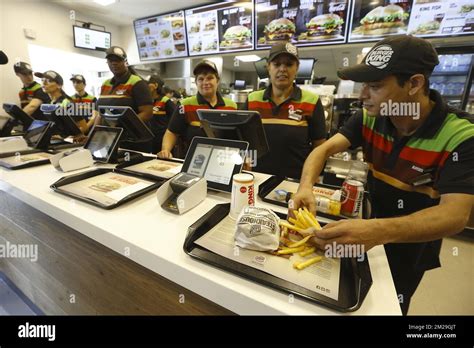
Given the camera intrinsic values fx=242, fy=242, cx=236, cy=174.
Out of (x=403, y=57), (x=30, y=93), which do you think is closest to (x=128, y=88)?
(x=403, y=57)

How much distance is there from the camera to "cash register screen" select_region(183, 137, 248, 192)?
1.15 meters

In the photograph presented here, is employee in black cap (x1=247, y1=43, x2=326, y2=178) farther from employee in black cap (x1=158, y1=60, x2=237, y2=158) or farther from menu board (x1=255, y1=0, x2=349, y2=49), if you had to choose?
menu board (x1=255, y1=0, x2=349, y2=49)

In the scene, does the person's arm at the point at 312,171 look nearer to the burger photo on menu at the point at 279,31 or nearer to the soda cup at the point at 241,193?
the soda cup at the point at 241,193

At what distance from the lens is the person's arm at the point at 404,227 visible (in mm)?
656

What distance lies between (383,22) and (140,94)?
288 centimetres

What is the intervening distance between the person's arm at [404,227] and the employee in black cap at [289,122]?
3.42ft

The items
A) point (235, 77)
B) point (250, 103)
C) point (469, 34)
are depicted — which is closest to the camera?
point (250, 103)

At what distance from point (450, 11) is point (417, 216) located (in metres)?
3.14

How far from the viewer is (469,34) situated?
2.55 meters

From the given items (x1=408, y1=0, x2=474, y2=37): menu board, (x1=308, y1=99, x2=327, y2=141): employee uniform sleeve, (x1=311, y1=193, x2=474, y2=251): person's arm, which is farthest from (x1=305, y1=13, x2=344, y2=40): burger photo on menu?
(x1=311, y1=193, x2=474, y2=251): person's arm

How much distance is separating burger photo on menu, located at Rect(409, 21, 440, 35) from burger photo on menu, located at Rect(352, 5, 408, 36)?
0.47ft

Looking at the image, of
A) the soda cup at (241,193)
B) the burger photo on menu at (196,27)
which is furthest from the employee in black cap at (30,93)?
the soda cup at (241,193)
